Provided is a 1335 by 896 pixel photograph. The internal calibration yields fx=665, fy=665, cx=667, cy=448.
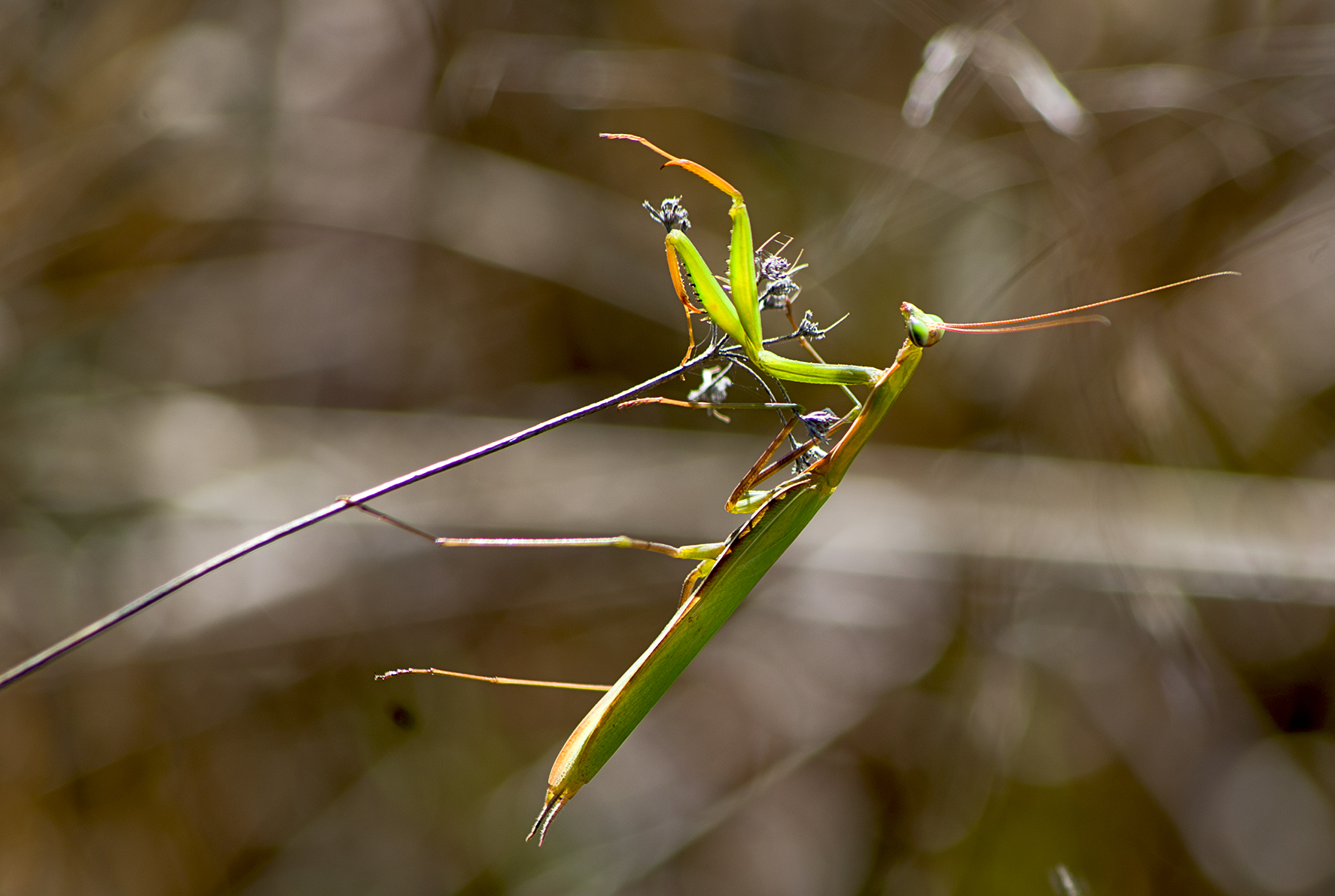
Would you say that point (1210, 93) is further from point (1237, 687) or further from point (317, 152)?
point (317, 152)

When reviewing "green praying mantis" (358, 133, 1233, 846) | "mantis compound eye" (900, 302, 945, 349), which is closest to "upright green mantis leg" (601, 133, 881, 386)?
"green praying mantis" (358, 133, 1233, 846)

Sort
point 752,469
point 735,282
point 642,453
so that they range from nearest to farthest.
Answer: point 735,282, point 752,469, point 642,453

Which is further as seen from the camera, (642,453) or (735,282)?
(642,453)

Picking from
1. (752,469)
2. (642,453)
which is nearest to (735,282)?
(752,469)

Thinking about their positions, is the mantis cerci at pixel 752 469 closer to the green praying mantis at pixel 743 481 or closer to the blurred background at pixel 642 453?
the green praying mantis at pixel 743 481

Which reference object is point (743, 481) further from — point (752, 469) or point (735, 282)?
point (735, 282)

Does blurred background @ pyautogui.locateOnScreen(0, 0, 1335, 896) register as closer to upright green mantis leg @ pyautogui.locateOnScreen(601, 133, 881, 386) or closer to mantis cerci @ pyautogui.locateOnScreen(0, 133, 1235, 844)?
mantis cerci @ pyautogui.locateOnScreen(0, 133, 1235, 844)

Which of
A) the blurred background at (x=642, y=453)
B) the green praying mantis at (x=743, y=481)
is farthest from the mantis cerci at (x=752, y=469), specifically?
the blurred background at (x=642, y=453)

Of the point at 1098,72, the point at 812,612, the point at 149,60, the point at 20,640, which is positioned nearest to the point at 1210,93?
the point at 1098,72
